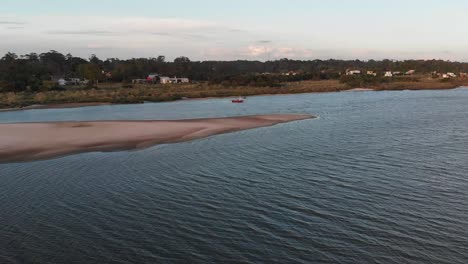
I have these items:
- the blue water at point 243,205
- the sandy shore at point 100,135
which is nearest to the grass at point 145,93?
the sandy shore at point 100,135

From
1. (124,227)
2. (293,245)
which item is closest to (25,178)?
(124,227)

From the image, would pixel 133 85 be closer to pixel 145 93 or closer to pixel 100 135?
pixel 145 93

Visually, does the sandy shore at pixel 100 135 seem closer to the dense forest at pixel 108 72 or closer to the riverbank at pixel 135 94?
the riverbank at pixel 135 94

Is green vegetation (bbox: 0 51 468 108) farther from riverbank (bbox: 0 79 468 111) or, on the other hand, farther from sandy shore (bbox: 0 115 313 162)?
sandy shore (bbox: 0 115 313 162)

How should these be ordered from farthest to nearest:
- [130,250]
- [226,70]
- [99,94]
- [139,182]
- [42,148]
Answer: [226,70], [99,94], [42,148], [139,182], [130,250]

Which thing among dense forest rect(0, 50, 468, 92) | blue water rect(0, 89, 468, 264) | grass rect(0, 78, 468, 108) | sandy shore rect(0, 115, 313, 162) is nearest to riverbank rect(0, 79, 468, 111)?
grass rect(0, 78, 468, 108)

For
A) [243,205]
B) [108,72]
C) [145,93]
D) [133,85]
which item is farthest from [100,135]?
[108,72]

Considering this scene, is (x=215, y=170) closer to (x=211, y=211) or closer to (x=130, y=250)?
(x=211, y=211)
